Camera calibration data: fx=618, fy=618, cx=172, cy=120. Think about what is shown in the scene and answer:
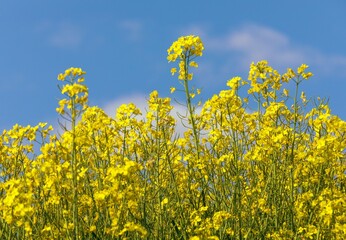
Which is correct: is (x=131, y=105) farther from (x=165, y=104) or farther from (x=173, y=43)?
(x=173, y=43)

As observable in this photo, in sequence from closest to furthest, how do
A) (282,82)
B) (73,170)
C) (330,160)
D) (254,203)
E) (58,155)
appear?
(73,170)
(58,155)
(330,160)
(254,203)
(282,82)

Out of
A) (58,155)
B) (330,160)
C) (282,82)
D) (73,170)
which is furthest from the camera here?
(282,82)

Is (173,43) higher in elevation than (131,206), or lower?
higher

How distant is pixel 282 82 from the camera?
585cm

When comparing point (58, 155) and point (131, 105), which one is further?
point (131, 105)

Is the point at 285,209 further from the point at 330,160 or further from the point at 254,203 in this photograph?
the point at 330,160

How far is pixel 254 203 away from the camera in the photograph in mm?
5340

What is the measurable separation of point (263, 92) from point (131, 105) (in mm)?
1444

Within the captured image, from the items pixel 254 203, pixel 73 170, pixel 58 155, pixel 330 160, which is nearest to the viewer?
pixel 73 170

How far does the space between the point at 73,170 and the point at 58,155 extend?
0.47 m

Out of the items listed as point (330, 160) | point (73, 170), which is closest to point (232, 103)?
point (330, 160)

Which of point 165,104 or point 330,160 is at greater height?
point 165,104

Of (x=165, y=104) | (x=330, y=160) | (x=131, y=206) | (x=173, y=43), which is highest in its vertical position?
(x=173, y=43)

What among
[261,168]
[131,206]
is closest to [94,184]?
[131,206]
